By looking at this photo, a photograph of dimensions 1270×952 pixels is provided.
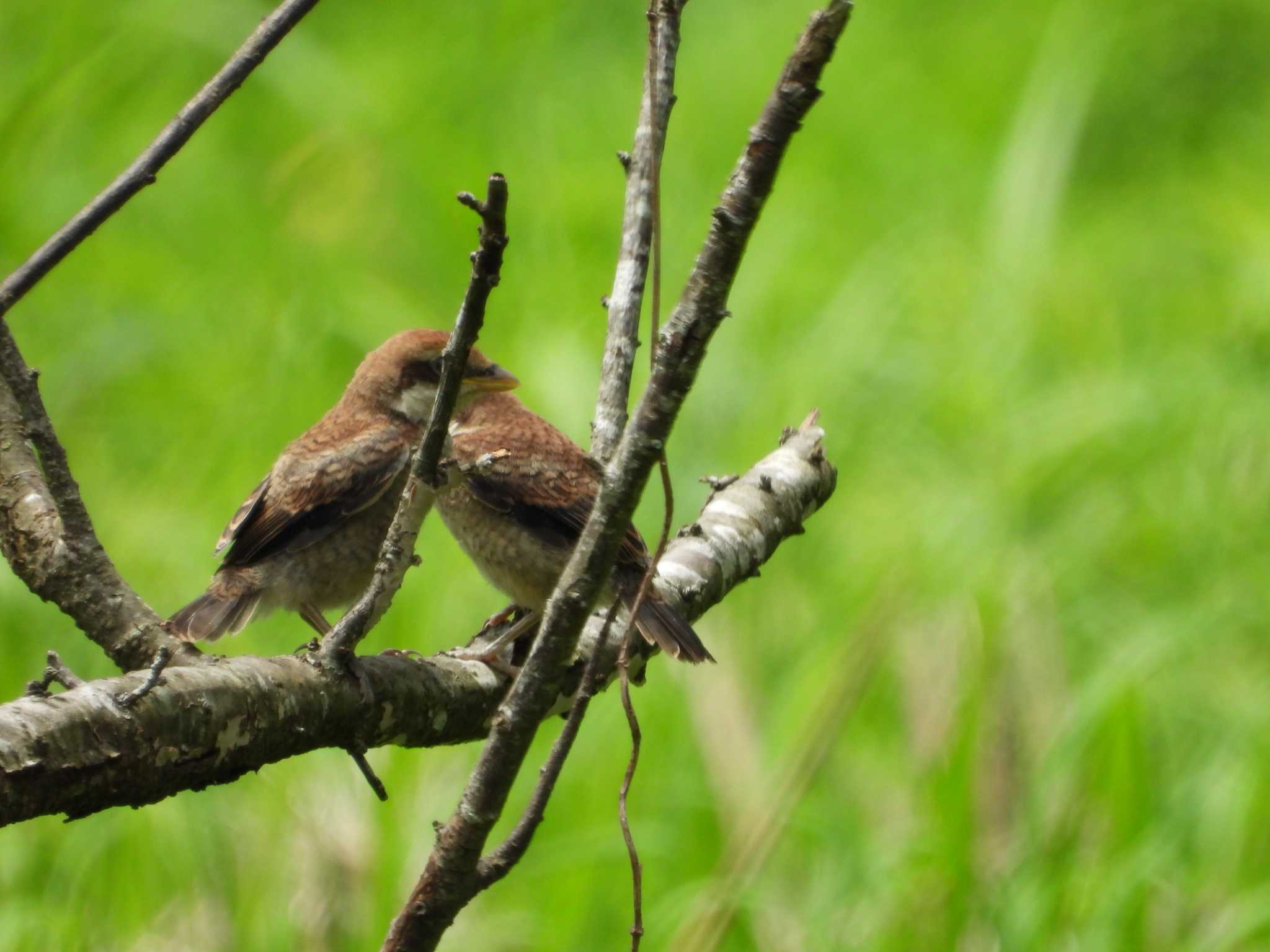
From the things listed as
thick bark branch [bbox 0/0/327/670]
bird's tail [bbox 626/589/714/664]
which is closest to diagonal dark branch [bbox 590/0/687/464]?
bird's tail [bbox 626/589/714/664]

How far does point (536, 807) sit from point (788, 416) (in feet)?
13.2

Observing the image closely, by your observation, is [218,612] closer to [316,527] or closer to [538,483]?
[316,527]

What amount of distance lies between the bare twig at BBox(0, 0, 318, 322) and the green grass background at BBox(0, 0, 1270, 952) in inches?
81.2

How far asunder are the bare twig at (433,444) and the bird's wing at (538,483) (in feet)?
5.09

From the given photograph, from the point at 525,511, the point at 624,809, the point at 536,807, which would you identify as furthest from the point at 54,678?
the point at 525,511

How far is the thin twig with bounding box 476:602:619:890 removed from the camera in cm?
218

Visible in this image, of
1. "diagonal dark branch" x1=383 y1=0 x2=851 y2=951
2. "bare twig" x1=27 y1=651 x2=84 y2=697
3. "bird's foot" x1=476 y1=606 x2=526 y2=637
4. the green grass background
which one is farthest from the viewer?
the green grass background

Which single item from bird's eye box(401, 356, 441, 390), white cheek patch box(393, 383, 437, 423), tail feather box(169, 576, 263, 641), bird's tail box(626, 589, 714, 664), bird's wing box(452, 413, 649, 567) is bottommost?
bird's tail box(626, 589, 714, 664)

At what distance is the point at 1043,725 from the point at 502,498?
2273mm

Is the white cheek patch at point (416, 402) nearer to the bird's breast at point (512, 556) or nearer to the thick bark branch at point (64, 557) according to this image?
the bird's breast at point (512, 556)

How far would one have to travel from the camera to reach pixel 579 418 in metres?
5.81

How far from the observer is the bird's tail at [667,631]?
324 cm

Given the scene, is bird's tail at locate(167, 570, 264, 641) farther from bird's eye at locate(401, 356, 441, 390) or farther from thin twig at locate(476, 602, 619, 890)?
thin twig at locate(476, 602, 619, 890)

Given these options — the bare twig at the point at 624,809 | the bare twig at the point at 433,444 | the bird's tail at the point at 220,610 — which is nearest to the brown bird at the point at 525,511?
the bird's tail at the point at 220,610
